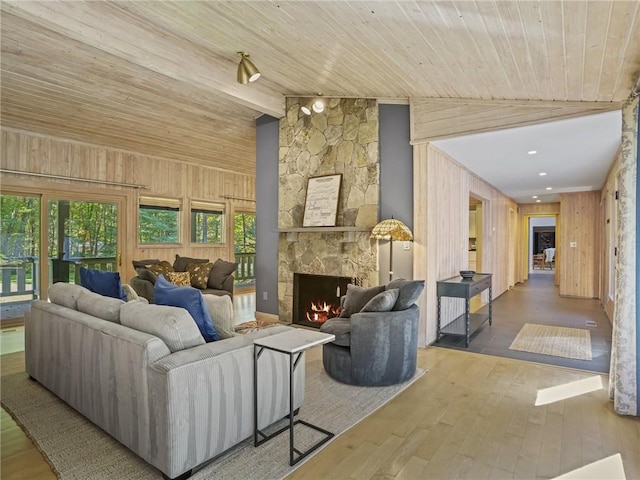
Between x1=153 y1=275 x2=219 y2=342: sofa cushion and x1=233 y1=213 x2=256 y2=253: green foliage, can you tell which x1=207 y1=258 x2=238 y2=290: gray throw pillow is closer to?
x1=233 y1=213 x2=256 y2=253: green foliage

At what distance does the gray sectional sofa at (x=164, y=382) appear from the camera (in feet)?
6.55

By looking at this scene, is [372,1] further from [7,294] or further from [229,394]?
[7,294]

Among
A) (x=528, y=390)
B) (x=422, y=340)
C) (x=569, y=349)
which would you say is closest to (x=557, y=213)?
(x=569, y=349)

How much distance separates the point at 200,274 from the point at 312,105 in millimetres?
3239

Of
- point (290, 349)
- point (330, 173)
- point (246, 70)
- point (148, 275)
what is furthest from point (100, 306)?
point (330, 173)

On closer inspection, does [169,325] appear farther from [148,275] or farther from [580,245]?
[580,245]

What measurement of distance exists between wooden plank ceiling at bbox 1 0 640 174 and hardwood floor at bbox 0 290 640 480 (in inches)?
97.7

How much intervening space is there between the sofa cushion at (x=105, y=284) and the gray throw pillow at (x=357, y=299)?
2.11m

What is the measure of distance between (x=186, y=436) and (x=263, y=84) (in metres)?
4.47

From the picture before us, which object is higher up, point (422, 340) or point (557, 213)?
point (557, 213)

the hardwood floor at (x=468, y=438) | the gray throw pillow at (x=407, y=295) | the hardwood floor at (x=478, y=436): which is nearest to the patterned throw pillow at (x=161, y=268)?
the hardwood floor at (x=468, y=438)

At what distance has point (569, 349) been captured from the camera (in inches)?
173

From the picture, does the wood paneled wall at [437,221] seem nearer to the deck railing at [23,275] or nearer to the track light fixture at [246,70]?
the track light fixture at [246,70]

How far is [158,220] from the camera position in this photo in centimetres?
761
